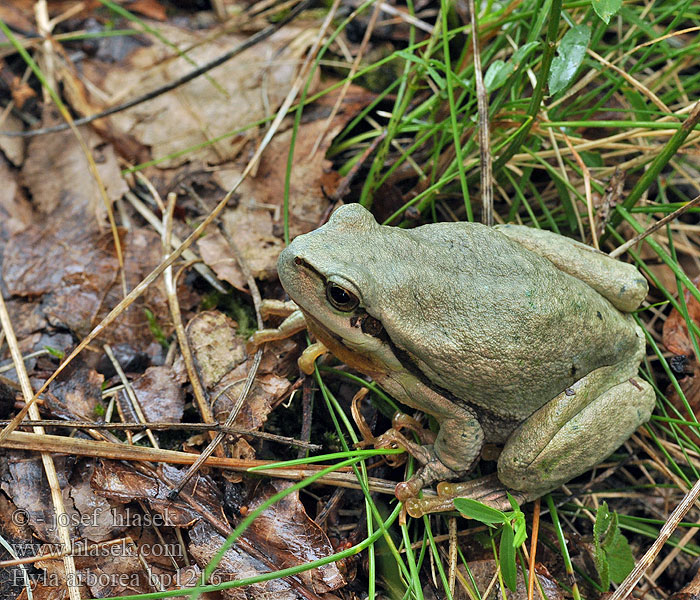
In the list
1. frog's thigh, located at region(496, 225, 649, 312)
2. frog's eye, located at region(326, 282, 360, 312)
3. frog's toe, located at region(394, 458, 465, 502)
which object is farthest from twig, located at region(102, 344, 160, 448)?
frog's thigh, located at region(496, 225, 649, 312)

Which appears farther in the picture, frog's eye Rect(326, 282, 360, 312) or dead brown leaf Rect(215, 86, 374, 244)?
dead brown leaf Rect(215, 86, 374, 244)

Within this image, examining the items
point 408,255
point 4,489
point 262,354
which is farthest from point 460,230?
point 4,489

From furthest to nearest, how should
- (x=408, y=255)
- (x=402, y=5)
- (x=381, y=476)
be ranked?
(x=402, y=5) → (x=381, y=476) → (x=408, y=255)

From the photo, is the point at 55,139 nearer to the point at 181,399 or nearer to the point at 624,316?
the point at 181,399

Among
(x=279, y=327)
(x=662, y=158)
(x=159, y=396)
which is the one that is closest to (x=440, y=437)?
(x=279, y=327)

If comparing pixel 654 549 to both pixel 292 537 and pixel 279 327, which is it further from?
pixel 279 327

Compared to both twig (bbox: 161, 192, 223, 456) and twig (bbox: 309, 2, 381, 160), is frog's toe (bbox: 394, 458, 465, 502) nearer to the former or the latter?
twig (bbox: 161, 192, 223, 456)
